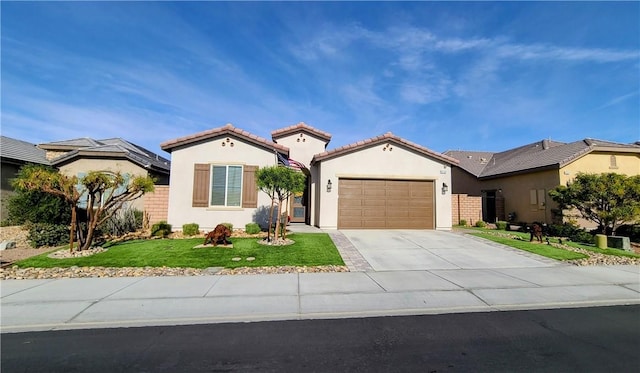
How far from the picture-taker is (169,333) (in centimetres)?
405

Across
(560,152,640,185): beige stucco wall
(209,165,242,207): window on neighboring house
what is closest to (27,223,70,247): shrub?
(209,165,242,207): window on neighboring house

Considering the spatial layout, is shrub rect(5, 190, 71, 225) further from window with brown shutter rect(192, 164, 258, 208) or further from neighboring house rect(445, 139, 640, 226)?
neighboring house rect(445, 139, 640, 226)

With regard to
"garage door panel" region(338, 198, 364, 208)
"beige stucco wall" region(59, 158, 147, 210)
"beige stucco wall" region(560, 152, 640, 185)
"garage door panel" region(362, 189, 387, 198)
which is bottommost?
"garage door panel" region(338, 198, 364, 208)

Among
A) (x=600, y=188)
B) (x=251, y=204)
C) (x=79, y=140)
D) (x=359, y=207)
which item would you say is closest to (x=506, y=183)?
(x=600, y=188)

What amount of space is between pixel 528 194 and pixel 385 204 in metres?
10.2

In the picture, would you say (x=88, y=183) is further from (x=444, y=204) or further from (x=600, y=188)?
(x=600, y=188)

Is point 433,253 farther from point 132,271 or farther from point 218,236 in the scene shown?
point 132,271

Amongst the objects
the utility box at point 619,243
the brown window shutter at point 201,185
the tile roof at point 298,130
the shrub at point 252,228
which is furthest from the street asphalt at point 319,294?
the tile roof at point 298,130

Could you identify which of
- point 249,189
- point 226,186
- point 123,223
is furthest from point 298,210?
point 123,223

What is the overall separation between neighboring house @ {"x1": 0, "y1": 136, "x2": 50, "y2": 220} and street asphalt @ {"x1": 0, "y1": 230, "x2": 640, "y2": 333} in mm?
11749

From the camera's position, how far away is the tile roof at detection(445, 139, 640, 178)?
16.3 m

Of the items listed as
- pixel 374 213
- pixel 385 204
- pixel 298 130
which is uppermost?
pixel 298 130

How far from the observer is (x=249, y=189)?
13.1 meters

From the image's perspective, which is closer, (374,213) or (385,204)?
(374,213)
